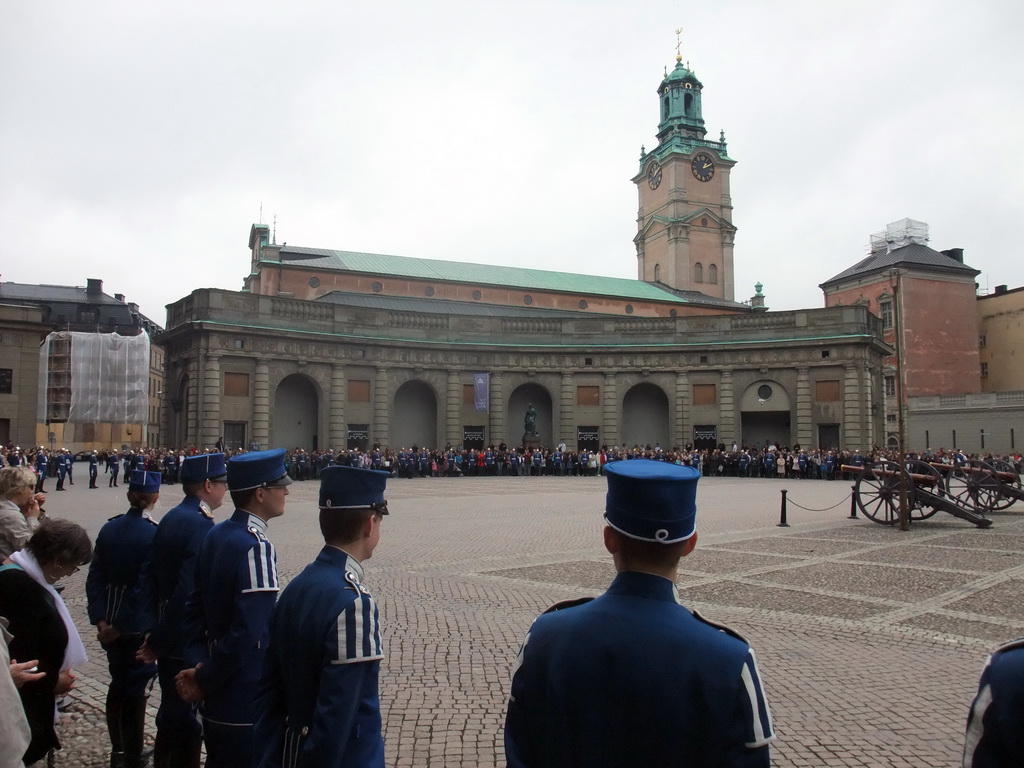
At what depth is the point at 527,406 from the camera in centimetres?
4688

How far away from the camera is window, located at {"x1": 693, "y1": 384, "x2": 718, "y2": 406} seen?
45.2 m

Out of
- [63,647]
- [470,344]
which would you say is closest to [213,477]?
[63,647]

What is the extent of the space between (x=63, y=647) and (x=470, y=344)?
134ft

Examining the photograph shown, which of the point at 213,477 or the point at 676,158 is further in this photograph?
the point at 676,158

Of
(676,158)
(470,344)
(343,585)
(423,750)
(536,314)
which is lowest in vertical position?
(423,750)

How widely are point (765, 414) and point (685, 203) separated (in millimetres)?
36976

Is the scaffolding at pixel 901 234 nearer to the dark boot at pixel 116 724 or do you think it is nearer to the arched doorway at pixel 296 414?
the arched doorway at pixel 296 414

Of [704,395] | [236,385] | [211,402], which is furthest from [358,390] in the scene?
[704,395]

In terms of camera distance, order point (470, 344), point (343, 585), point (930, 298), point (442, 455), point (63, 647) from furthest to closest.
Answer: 1. point (930, 298)
2. point (470, 344)
3. point (442, 455)
4. point (63, 647)
5. point (343, 585)

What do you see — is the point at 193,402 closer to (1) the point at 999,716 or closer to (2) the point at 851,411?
(2) the point at 851,411

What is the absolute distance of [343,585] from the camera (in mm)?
3289

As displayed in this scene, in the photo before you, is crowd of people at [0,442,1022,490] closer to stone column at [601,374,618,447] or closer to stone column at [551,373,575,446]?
stone column at [551,373,575,446]

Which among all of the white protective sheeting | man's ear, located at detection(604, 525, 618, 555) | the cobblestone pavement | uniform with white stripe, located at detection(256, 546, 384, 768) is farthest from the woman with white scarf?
the white protective sheeting

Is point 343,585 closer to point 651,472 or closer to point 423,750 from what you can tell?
point 651,472
